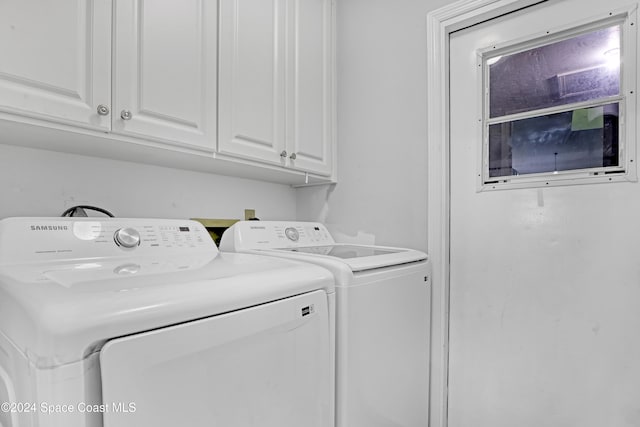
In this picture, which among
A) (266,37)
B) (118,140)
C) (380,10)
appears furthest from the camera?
(380,10)

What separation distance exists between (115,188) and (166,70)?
20.6 inches

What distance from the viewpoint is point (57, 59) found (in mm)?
922

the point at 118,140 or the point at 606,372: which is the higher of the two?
the point at 118,140

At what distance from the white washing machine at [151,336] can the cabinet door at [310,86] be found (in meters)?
0.85

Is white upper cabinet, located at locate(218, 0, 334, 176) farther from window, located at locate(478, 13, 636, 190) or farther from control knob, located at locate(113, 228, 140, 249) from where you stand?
window, located at locate(478, 13, 636, 190)

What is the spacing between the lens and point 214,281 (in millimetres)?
699

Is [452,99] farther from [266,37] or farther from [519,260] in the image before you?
[266,37]

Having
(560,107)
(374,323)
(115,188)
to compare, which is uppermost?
(560,107)

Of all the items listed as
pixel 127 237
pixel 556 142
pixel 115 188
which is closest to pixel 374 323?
pixel 127 237

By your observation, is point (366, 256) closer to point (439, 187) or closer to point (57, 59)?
point (439, 187)

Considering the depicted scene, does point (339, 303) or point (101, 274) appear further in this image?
point (339, 303)

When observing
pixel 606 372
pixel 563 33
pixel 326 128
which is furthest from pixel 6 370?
pixel 563 33

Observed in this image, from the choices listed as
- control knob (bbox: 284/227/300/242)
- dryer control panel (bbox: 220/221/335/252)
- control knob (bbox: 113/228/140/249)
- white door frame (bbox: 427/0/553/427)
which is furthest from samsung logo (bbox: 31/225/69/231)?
white door frame (bbox: 427/0/553/427)

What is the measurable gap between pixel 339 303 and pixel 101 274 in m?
0.60
